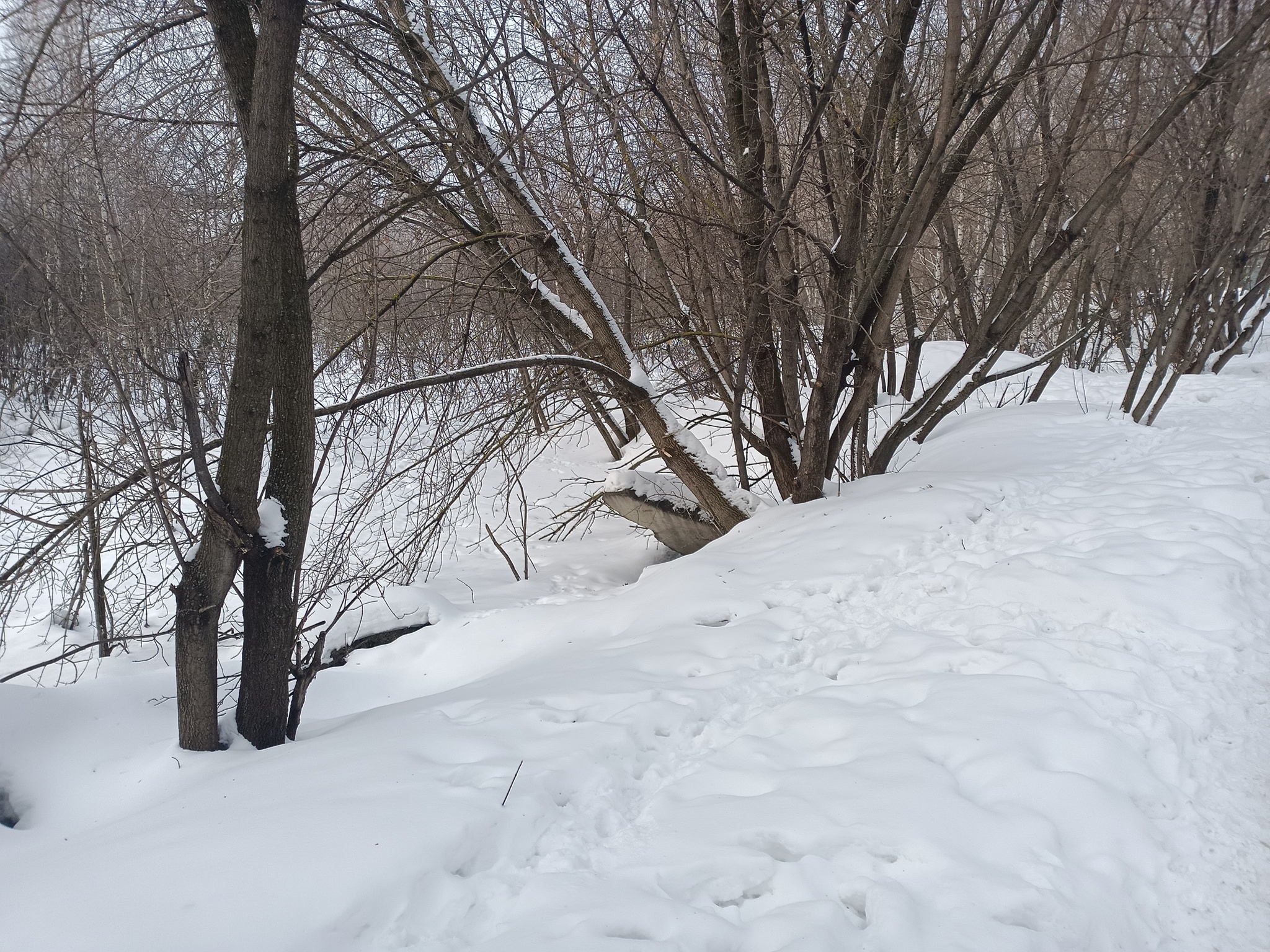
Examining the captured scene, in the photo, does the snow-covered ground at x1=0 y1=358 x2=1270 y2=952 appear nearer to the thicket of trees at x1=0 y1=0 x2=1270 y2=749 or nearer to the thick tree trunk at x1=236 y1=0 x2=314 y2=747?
the thick tree trunk at x1=236 y1=0 x2=314 y2=747

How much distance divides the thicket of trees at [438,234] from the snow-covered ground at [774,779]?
83cm

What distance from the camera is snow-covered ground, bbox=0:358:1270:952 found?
1.99m

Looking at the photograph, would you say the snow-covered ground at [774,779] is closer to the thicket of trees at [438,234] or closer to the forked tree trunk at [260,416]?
the forked tree trunk at [260,416]

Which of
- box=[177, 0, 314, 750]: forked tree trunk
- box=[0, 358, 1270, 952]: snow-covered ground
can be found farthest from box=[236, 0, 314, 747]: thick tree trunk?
box=[0, 358, 1270, 952]: snow-covered ground

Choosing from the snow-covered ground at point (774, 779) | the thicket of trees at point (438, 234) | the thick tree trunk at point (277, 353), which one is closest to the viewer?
the snow-covered ground at point (774, 779)

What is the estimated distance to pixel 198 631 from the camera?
124 inches

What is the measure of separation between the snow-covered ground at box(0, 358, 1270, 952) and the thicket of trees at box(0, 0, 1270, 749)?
828 millimetres

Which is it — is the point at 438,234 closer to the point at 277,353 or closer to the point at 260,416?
the point at 277,353

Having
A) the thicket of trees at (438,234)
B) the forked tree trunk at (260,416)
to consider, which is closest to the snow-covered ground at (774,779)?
the forked tree trunk at (260,416)

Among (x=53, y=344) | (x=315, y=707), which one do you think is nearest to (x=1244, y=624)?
(x=315, y=707)

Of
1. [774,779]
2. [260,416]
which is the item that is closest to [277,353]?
[260,416]

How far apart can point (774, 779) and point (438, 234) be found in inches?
164

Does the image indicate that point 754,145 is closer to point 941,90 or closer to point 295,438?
point 941,90

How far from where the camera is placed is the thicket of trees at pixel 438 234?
325 centimetres
